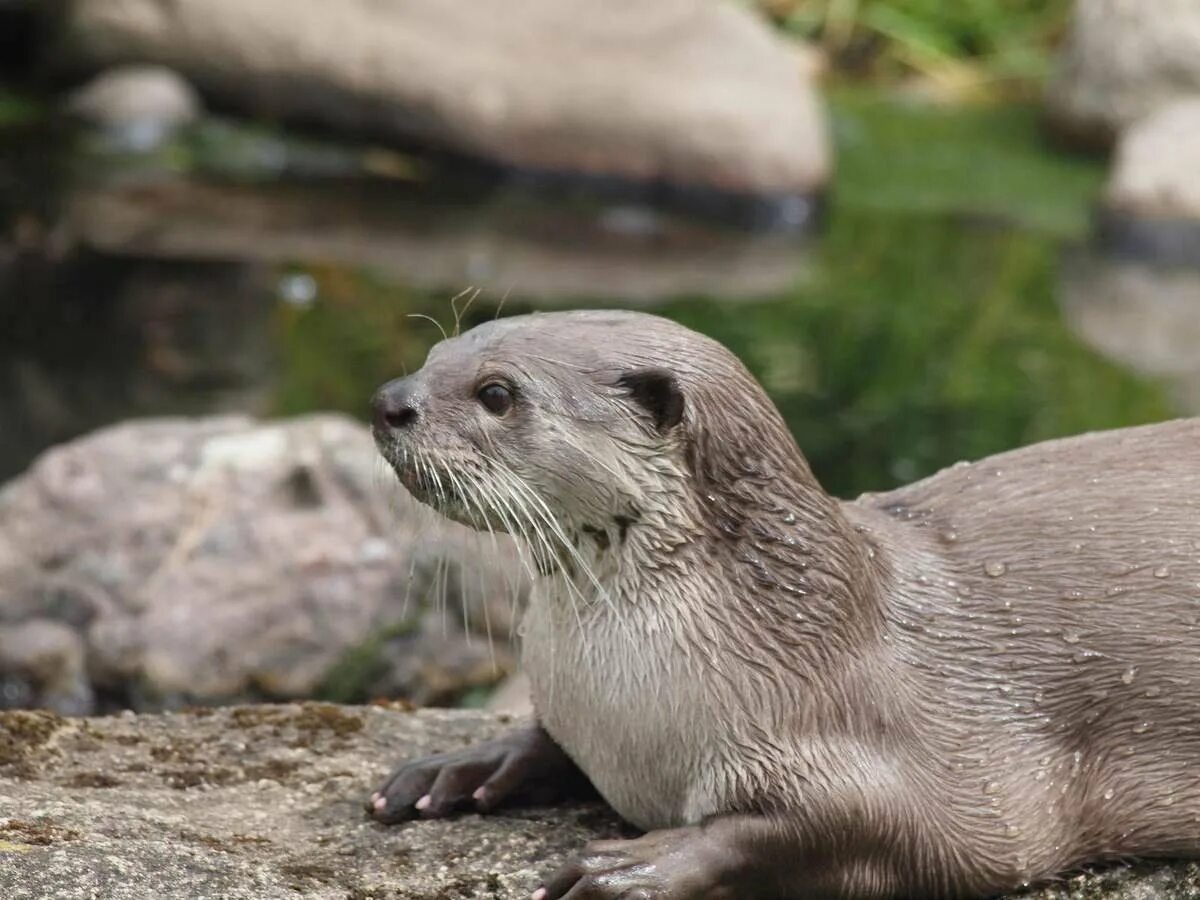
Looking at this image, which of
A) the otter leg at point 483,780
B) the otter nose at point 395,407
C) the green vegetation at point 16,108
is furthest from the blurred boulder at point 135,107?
the otter nose at point 395,407

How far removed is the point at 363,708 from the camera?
369 cm

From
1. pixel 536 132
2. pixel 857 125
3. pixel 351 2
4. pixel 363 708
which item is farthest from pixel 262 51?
pixel 363 708

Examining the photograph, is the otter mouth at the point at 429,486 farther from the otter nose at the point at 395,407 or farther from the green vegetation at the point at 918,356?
the green vegetation at the point at 918,356

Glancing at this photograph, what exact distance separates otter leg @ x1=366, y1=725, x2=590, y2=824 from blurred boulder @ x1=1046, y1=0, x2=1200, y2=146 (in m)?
12.4

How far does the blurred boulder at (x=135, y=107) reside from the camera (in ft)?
41.5

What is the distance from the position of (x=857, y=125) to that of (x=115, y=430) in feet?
33.8

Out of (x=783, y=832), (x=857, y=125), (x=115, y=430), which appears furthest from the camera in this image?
(x=857, y=125)

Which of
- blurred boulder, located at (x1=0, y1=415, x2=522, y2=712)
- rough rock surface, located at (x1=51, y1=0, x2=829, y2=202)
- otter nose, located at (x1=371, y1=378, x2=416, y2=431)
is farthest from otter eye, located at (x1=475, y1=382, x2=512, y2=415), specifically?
rough rock surface, located at (x1=51, y1=0, x2=829, y2=202)

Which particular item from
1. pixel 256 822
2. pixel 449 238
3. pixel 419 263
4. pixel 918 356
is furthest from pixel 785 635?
pixel 449 238

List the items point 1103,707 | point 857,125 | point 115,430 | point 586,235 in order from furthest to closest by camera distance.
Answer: point 857,125, point 586,235, point 115,430, point 1103,707

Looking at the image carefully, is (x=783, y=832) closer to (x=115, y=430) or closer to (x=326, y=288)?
(x=115, y=430)

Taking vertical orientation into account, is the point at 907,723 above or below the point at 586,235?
below

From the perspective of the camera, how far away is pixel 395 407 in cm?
277

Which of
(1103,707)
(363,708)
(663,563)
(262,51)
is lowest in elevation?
(363,708)
